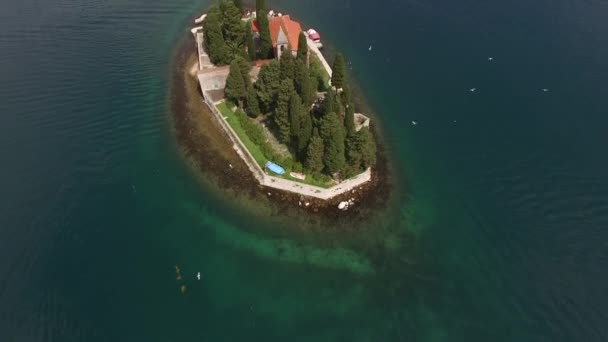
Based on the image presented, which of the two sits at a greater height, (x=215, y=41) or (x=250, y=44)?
(x=215, y=41)

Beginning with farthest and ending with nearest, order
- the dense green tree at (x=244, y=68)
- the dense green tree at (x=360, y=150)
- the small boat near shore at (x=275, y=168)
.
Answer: the dense green tree at (x=244, y=68), the small boat near shore at (x=275, y=168), the dense green tree at (x=360, y=150)

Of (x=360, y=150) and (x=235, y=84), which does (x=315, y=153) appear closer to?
(x=360, y=150)

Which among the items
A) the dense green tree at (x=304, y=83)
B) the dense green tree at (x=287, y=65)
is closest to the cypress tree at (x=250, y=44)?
the dense green tree at (x=287, y=65)

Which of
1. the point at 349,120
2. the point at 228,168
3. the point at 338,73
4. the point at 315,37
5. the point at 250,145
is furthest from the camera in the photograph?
the point at 315,37

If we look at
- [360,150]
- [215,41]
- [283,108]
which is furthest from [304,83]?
[215,41]

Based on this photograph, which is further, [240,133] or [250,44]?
[250,44]

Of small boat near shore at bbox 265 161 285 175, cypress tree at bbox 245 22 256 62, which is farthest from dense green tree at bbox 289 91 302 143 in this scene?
cypress tree at bbox 245 22 256 62

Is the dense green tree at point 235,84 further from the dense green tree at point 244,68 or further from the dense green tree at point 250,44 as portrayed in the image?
the dense green tree at point 250,44
